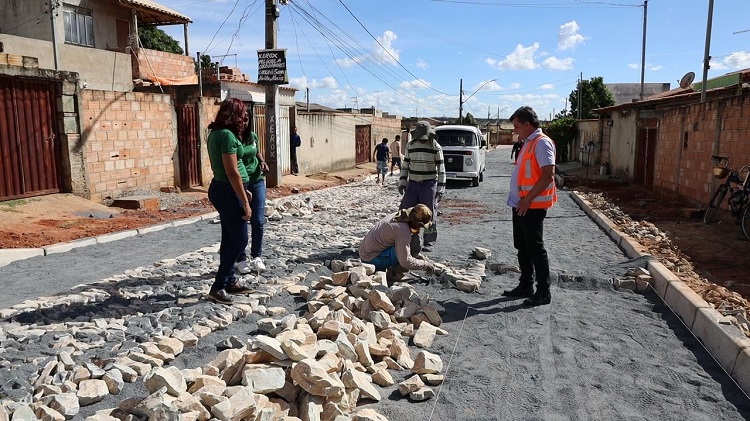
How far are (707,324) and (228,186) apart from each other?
399 cm

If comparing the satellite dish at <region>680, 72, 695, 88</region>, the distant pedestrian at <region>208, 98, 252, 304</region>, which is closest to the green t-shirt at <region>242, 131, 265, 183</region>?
the distant pedestrian at <region>208, 98, 252, 304</region>

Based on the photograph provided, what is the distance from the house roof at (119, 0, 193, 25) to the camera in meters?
19.6

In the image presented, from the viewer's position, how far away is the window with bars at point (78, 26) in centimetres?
1783

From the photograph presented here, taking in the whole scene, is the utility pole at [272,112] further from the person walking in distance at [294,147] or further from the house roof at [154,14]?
the house roof at [154,14]

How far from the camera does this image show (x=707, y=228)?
8.65 m

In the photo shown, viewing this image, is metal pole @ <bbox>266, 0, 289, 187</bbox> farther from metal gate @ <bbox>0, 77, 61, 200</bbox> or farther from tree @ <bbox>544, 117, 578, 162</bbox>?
tree @ <bbox>544, 117, 578, 162</bbox>

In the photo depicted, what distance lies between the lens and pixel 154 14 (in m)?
21.0

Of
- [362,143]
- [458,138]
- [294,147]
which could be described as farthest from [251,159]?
[362,143]

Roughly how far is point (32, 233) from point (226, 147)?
5410 mm

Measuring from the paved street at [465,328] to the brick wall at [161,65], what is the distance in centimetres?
1446

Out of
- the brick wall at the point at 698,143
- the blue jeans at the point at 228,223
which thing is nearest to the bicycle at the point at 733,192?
the brick wall at the point at 698,143

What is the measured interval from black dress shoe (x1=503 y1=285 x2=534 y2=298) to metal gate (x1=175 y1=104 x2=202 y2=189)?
1068cm

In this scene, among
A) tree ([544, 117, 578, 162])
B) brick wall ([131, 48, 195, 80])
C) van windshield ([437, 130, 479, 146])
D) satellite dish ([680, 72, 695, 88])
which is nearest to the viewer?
satellite dish ([680, 72, 695, 88])

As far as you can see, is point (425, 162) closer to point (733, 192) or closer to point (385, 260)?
point (385, 260)
